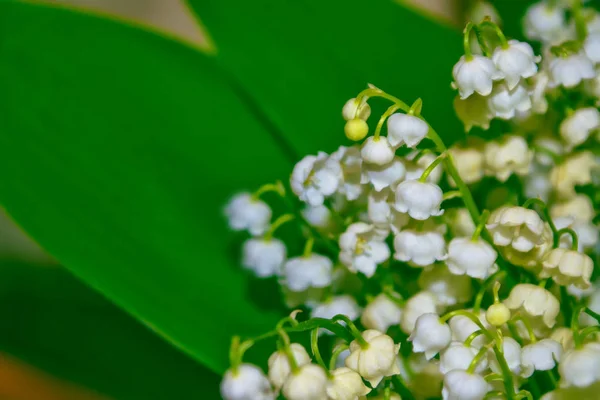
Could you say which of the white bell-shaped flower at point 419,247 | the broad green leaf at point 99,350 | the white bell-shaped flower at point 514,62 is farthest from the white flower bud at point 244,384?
the broad green leaf at point 99,350

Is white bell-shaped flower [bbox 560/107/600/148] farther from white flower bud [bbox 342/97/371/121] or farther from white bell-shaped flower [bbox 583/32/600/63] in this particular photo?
white flower bud [bbox 342/97/371/121]

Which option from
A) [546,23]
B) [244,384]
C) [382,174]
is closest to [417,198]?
[382,174]

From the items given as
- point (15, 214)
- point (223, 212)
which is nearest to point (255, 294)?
point (223, 212)

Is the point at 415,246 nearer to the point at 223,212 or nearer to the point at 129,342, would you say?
the point at 223,212

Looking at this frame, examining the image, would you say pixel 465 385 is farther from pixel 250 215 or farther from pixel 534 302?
pixel 250 215

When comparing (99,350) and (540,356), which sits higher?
(99,350)
